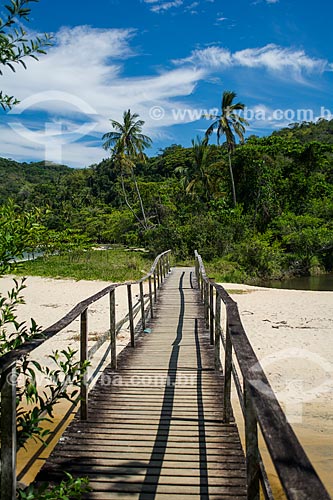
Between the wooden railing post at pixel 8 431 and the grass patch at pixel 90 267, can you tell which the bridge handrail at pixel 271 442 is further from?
the grass patch at pixel 90 267

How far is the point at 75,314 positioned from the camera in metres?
3.20

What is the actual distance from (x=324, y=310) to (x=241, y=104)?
1927 cm

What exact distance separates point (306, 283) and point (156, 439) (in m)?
20.7

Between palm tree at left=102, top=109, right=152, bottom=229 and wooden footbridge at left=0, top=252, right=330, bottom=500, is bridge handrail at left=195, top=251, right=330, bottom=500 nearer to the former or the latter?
wooden footbridge at left=0, top=252, right=330, bottom=500

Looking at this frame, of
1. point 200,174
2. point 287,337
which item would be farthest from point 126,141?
point 287,337

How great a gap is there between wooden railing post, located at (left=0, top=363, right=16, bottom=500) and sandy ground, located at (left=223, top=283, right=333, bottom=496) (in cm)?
380

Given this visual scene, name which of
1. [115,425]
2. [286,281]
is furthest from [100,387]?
[286,281]

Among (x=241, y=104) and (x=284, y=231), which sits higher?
(x=241, y=104)

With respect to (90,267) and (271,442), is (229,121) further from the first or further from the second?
(271,442)

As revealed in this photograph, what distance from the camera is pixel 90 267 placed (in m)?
22.0

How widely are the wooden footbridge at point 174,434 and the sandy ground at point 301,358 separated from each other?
1.86m

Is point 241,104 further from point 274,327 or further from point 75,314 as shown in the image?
point 75,314

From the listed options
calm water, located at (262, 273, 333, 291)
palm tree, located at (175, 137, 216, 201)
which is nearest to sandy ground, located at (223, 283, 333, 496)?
calm water, located at (262, 273, 333, 291)

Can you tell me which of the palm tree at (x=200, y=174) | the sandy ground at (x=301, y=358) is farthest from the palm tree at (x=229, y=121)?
the sandy ground at (x=301, y=358)
